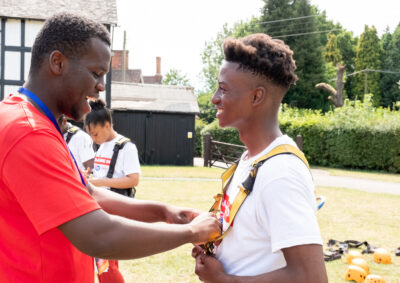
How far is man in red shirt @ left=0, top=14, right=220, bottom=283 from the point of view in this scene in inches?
65.4

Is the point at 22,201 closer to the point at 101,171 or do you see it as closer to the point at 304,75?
the point at 101,171

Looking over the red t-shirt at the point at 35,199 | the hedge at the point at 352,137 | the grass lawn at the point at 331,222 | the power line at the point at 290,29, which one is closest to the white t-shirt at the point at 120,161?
the grass lawn at the point at 331,222

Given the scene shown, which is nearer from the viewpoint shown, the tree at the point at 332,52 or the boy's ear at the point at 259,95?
the boy's ear at the point at 259,95

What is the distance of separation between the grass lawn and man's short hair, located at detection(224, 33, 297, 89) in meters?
4.40

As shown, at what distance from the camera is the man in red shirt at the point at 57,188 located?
1660 millimetres

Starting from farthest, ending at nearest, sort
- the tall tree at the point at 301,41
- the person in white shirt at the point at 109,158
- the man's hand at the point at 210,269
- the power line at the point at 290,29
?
the power line at the point at 290,29
the tall tree at the point at 301,41
the person in white shirt at the point at 109,158
the man's hand at the point at 210,269

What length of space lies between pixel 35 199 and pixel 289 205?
1.06m

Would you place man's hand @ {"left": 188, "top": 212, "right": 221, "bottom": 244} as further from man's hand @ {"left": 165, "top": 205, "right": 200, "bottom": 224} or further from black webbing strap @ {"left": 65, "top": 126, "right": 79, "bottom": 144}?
black webbing strap @ {"left": 65, "top": 126, "right": 79, "bottom": 144}

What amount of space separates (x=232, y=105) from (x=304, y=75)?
156 ft

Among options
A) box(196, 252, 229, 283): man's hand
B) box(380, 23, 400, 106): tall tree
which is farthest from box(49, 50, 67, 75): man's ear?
box(380, 23, 400, 106): tall tree

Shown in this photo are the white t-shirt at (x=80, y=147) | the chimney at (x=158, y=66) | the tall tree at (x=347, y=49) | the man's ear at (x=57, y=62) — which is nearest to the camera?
the man's ear at (x=57, y=62)

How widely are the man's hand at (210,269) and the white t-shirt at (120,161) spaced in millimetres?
3122

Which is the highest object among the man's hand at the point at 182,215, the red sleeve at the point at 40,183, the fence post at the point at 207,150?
the red sleeve at the point at 40,183

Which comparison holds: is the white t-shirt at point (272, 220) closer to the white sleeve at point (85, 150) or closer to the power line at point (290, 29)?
the white sleeve at point (85, 150)
